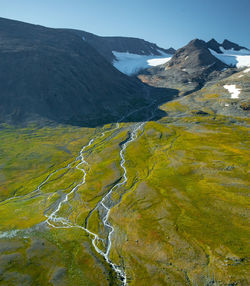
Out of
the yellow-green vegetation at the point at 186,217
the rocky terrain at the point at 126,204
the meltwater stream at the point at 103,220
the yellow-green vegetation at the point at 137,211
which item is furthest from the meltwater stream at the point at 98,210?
the yellow-green vegetation at the point at 186,217

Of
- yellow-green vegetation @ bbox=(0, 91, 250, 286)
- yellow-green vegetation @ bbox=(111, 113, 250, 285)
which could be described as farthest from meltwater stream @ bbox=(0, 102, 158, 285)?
yellow-green vegetation @ bbox=(111, 113, 250, 285)

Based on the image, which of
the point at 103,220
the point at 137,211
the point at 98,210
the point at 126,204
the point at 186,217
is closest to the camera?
the point at 186,217

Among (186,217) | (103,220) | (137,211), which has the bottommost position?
(103,220)

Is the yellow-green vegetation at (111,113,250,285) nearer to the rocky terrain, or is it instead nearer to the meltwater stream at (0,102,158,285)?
the rocky terrain

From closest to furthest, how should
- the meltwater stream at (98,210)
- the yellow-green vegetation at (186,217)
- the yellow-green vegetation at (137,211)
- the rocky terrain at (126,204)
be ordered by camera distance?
1. the yellow-green vegetation at (186,217)
2. the yellow-green vegetation at (137,211)
3. the rocky terrain at (126,204)
4. the meltwater stream at (98,210)

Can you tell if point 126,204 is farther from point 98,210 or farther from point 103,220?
point 103,220

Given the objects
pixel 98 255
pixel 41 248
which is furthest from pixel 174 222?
pixel 41 248

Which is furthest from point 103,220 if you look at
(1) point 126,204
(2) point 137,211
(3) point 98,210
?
(2) point 137,211

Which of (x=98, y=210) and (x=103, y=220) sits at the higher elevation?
(x=103, y=220)

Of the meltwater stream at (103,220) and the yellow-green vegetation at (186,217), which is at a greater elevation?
the yellow-green vegetation at (186,217)

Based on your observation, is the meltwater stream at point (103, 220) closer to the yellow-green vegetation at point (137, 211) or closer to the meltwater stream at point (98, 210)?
the meltwater stream at point (98, 210)
